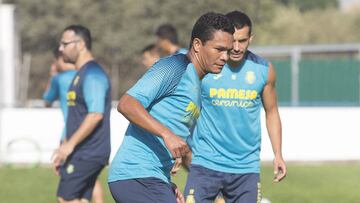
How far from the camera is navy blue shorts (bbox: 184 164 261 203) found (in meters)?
8.36

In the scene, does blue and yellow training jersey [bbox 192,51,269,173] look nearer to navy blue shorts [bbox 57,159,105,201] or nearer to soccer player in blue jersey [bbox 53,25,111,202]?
soccer player in blue jersey [bbox 53,25,111,202]

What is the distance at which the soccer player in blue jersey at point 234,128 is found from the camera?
27.7 feet

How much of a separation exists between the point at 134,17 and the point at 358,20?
80.1ft

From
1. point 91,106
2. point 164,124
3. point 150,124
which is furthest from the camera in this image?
point 91,106

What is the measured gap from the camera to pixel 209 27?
21.2 feet

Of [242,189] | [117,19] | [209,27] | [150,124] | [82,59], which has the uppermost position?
[117,19]

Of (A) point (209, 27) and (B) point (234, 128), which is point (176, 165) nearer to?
(A) point (209, 27)

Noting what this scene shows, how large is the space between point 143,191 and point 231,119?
2222 millimetres

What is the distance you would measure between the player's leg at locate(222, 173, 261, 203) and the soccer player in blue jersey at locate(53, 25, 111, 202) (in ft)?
6.04

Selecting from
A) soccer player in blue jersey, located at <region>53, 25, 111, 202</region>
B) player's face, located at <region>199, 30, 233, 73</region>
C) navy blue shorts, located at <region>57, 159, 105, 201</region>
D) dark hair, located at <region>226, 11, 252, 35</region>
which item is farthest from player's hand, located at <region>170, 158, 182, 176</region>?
navy blue shorts, located at <region>57, 159, 105, 201</region>

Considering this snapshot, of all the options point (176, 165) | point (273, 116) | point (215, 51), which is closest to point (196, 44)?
point (215, 51)

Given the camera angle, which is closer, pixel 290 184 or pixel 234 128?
pixel 234 128

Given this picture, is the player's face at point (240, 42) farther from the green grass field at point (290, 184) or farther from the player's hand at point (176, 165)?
the green grass field at point (290, 184)

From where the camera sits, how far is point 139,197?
6.41 m
